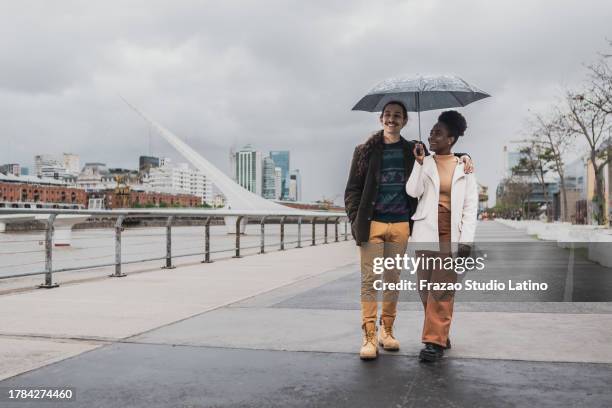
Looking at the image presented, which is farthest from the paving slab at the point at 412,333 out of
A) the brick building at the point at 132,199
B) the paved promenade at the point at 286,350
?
the brick building at the point at 132,199

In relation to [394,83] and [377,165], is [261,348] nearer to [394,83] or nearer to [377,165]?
[377,165]

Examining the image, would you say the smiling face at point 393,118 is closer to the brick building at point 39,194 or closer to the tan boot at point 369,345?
the tan boot at point 369,345

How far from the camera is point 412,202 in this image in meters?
4.54

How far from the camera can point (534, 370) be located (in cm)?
413

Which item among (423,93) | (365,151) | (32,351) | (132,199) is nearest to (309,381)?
(365,151)

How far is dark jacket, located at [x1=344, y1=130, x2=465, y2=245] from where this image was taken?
445cm

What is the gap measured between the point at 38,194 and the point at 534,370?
170 metres

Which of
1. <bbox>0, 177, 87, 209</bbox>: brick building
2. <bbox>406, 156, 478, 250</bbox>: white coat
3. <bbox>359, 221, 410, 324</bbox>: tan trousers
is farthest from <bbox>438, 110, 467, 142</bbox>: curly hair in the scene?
<bbox>0, 177, 87, 209</bbox>: brick building

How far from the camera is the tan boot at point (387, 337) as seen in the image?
15.6ft

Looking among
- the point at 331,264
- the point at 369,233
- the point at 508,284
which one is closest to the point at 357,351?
the point at 369,233

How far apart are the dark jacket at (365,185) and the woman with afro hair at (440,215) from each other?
122 mm

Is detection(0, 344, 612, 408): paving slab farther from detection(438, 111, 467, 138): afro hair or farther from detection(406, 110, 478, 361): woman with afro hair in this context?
detection(438, 111, 467, 138): afro hair

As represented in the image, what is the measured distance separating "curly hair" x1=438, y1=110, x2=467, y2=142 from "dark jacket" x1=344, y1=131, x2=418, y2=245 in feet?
0.99

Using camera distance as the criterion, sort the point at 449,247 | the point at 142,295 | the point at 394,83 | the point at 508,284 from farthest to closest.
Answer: the point at 508,284
the point at 142,295
the point at 394,83
the point at 449,247
